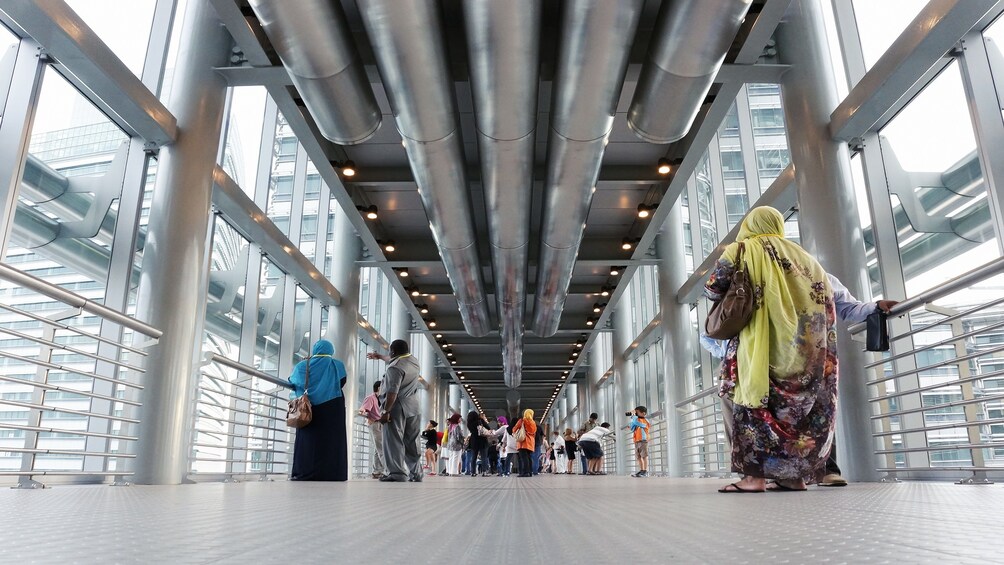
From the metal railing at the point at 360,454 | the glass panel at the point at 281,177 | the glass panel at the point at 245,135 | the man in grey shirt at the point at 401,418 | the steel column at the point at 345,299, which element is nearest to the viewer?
the man in grey shirt at the point at 401,418

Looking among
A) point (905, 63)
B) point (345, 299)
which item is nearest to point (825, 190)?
point (905, 63)

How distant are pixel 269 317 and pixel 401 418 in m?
4.01

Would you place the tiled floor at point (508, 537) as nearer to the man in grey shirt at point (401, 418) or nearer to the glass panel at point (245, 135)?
the man in grey shirt at point (401, 418)

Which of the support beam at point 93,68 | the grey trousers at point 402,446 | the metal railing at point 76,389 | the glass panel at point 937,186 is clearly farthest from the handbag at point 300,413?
the glass panel at point 937,186

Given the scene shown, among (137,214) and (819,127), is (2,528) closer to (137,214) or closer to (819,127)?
(137,214)

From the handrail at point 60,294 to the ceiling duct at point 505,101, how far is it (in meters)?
2.86

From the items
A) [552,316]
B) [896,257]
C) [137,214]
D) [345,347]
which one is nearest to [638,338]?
[552,316]

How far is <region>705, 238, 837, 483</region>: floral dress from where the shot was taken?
10.3 feet

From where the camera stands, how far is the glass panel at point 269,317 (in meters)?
9.75

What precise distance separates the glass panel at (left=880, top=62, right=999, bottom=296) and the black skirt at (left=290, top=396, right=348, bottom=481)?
532 centimetres

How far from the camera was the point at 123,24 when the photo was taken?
6012 millimetres

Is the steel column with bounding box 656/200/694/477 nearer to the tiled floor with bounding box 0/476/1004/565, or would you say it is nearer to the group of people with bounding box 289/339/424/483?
the group of people with bounding box 289/339/424/483

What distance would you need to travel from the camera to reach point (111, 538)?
1.01 metres

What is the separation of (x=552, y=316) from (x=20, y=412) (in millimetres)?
8791
